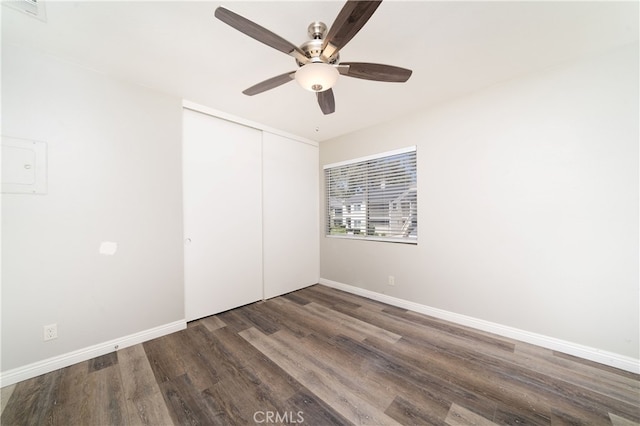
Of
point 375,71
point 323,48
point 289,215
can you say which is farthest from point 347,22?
point 289,215

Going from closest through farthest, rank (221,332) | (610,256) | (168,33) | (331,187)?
(168,33)
(610,256)
(221,332)
(331,187)

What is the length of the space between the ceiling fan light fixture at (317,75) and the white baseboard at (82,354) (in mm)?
2640

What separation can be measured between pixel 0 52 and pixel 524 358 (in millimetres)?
4674

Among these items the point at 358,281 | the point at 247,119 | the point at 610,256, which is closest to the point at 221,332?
the point at 358,281

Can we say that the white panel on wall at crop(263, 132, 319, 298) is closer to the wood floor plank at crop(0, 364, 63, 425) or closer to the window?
the window

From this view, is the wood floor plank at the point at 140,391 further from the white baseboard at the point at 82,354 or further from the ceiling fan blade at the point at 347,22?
the ceiling fan blade at the point at 347,22

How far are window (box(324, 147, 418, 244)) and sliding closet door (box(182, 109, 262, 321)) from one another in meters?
1.25

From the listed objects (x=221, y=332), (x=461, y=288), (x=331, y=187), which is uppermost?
(x=331, y=187)

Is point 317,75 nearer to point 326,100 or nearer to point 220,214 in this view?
point 326,100

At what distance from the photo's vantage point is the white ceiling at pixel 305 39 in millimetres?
1476

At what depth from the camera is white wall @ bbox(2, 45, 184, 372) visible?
175 centimetres

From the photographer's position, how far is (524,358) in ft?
6.42

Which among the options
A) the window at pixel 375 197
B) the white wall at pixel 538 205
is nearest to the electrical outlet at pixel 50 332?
the window at pixel 375 197

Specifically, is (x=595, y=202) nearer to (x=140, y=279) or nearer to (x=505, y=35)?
(x=505, y=35)
